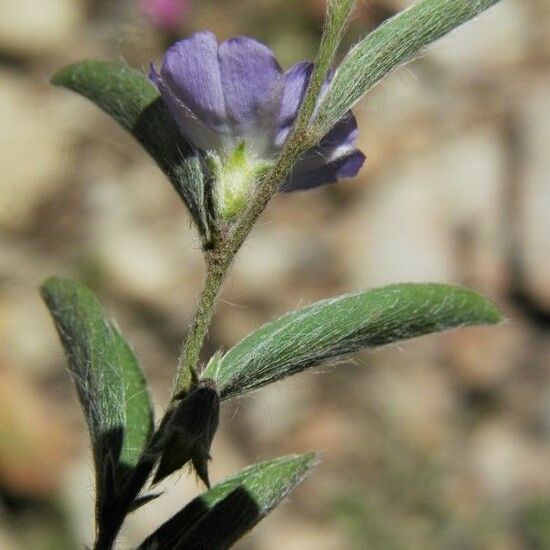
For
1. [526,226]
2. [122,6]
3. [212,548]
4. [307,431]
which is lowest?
[212,548]

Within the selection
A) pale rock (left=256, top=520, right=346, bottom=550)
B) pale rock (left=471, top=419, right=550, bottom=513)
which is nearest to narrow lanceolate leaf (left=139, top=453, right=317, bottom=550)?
pale rock (left=256, top=520, right=346, bottom=550)

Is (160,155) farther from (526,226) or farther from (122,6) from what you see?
(122,6)

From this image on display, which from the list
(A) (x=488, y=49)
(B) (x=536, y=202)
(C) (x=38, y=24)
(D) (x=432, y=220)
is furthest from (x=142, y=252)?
(A) (x=488, y=49)

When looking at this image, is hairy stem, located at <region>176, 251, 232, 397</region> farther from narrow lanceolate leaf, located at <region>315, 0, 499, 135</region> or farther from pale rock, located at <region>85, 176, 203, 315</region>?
pale rock, located at <region>85, 176, 203, 315</region>

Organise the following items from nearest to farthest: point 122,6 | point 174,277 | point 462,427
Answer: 1. point 462,427
2. point 174,277
3. point 122,6

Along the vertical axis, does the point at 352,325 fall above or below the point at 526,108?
below

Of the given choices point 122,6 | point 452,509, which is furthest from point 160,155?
point 122,6
